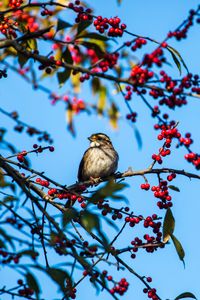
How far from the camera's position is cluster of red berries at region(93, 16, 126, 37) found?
12.9 ft

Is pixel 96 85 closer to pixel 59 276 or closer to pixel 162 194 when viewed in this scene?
pixel 162 194

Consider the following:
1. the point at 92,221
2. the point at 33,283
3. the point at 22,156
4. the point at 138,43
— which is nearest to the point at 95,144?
the point at 22,156

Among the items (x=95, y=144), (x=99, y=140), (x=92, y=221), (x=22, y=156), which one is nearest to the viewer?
(x=92, y=221)

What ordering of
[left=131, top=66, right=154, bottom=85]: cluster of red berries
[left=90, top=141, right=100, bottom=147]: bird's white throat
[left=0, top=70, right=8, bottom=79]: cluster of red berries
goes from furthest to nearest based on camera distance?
1. [left=90, top=141, right=100, bottom=147]: bird's white throat
2. [left=0, top=70, right=8, bottom=79]: cluster of red berries
3. [left=131, top=66, right=154, bottom=85]: cluster of red berries

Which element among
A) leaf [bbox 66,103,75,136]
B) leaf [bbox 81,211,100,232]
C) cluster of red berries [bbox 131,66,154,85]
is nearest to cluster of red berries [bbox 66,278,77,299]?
leaf [bbox 81,211,100,232]

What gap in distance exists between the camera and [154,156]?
464 centimetres

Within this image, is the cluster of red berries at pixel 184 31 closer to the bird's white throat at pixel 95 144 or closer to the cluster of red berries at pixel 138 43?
the cluster of red berries at pixel 138 43

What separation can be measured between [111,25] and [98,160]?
189 inches

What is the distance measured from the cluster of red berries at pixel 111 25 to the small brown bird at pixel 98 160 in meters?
4.46

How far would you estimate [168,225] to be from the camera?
4.71 metres

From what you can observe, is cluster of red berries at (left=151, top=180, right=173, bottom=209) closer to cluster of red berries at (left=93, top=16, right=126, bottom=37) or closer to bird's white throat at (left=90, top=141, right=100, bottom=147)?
cluster of red berries at (left=93, top=16, right=126, bottom=37)

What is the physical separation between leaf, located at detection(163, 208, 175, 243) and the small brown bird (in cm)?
368

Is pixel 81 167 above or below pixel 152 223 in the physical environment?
above

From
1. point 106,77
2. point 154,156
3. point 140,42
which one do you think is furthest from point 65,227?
point 154,156
